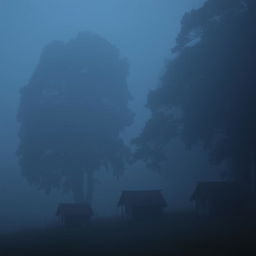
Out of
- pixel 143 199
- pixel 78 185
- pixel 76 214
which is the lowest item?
pixel 76 214

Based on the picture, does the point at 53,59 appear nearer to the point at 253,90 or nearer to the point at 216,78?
the point at 216,78

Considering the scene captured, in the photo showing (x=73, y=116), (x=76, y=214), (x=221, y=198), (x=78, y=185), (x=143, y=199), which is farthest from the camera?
(x=78, y=185)

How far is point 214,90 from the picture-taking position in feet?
118

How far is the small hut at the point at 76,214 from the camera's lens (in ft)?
133

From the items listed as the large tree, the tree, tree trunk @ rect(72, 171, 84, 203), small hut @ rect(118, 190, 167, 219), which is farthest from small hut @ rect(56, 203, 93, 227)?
the large tree

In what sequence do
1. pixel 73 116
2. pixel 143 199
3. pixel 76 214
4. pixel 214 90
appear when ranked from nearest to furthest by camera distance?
pixel 214 90, pixel 76 214, pixel 73 116, pixel 143 199

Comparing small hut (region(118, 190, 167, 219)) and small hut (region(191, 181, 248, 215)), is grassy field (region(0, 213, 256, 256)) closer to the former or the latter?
small hut (region(191, 181, 248, 215))

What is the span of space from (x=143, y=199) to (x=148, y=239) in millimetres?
11998

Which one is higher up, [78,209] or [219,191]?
[219,191]

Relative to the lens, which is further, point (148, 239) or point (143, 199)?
point (143, 199)

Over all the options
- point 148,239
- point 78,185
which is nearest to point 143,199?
point 78,185

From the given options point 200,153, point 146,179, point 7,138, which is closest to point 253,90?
point 200,153

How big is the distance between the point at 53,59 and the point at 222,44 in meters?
13.4

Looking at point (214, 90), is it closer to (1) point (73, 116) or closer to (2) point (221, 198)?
(2) point (221, 198)
